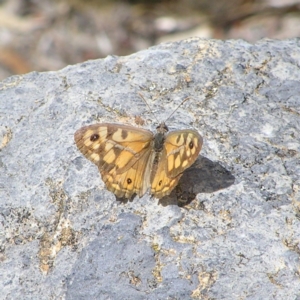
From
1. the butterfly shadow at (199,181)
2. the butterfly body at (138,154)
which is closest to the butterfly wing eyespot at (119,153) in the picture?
the butterfly body at (138,154)

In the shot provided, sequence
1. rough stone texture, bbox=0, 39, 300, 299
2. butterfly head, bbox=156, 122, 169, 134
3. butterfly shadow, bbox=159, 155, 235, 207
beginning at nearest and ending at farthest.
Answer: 1. rough stone texture, bbox=0, 39, 300, 299
2. butterfly shadow, bbox=159, 155, 235, 207
3. butterfly head, bbox=156, 122, 169, 134

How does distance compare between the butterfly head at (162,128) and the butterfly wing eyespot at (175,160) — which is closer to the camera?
the butterfly wing eyespot at (175,160)

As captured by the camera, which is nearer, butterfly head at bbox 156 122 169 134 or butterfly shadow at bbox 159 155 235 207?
butterfly shadow at bbox 159 155 235 207

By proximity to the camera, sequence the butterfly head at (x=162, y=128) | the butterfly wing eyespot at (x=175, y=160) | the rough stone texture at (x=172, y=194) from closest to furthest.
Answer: the rough stone texture at (x=172, y=194) < the butterfly wing eyespot at (x=175, y=160) < the butterfly head at (x=162, y=128)

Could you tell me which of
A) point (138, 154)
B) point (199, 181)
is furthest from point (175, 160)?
point (138, 154)

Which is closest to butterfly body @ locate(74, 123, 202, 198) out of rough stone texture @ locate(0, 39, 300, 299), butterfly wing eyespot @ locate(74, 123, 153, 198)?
butterfly wing eyespot @ locate(74, 123, 153, 198)

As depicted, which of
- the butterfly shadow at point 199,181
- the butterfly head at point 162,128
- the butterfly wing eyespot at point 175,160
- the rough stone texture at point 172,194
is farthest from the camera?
the butterfly head at point 162,128

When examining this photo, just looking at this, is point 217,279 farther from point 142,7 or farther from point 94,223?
point 142,7

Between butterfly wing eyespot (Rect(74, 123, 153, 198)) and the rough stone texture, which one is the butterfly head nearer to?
butterfly wing eyespot (Rect(74, 123, 153, 198))

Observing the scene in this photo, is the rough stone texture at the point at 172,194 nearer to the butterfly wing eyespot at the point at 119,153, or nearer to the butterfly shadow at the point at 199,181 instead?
the butterfly shadow at the point at 199,181
